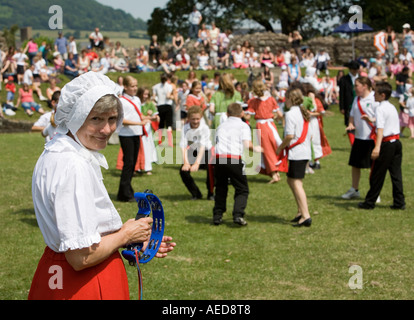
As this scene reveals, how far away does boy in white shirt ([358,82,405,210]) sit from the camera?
9.05 m

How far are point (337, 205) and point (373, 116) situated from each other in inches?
61.6

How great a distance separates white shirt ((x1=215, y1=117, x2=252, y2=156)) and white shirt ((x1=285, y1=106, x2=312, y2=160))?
1.90ft

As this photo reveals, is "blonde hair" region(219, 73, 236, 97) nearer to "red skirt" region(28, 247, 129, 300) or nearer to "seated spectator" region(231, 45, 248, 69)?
"red skirt" region(28, 247, 129, 300)

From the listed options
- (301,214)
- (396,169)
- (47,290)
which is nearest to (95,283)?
(47,290)

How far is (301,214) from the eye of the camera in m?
8.63

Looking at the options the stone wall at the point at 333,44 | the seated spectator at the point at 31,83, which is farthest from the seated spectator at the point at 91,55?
the stone wall at the point at 333,44

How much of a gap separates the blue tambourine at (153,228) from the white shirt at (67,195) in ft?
1.33

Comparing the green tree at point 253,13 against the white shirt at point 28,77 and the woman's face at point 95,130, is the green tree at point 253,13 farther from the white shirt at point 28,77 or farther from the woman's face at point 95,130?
the woman's face at point 95,130

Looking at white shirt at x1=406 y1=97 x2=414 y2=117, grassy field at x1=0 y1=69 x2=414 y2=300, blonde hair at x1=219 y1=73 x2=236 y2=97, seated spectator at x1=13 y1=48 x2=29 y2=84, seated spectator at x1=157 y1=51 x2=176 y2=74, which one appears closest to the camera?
grassy field at x1=0 y1=69 x2=414 y2=300

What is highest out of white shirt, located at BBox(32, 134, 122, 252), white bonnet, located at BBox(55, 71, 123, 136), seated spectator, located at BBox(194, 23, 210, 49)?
seated spectator, located at BBox(194, 23, 210, 49)

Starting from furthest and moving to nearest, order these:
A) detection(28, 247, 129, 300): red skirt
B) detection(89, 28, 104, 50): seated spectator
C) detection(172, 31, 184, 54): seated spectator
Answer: detection(172, 31, 184, 54): seated spectator < detection(89, 28, 104, 50): seated spectator < detection(28, 247, 129, 300): red skirt

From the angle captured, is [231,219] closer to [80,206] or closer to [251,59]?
[80,206]

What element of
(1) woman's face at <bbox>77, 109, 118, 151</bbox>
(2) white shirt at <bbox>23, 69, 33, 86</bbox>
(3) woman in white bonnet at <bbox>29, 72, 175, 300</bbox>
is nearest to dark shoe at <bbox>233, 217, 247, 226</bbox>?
(3) woman in white bonnet at <bbox>29, 72, 175, 300</bbox>

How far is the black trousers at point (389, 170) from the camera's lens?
30.2 feet
